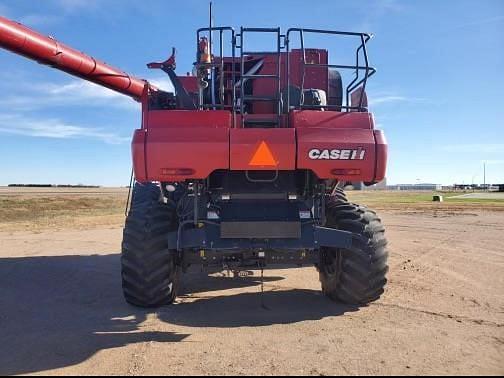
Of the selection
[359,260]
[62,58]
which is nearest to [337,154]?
[359,260]

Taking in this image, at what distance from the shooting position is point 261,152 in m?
5.45

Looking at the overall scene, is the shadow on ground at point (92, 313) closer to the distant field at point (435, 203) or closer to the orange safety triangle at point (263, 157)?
the orange safety triangle at point (263, 157)

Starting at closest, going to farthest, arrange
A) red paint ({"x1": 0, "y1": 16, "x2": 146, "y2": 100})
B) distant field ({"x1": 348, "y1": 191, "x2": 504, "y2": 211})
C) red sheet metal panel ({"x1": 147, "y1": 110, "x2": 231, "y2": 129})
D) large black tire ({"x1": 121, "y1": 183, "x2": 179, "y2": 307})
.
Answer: red sheet metal panel ({"x1": 147, "y1": 110, "x2": 231, "y2": 129}) < large black tire ({"x1": 121, "y1": 183, "x2": 179, "y2": 307}) < red paint ({"x1": 0, "y1": 16, "x2": 146, "y2": 100}) < distant field ({"x1": 348, "y1": 191, "x2": 504, "y2": 211})

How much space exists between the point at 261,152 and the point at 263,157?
0.06m

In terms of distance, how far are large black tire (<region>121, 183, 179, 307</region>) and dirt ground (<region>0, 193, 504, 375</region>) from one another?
0.74 ft

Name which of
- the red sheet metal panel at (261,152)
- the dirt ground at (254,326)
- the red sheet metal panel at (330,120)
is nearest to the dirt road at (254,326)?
the dirt ground at (254,326)

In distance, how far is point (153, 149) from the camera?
5414 mm

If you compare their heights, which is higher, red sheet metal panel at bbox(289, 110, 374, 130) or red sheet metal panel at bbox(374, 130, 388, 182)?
red sheet metal panel at bbox(289, 110, 374, 130)

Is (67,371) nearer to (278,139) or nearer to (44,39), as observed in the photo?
(278,139)

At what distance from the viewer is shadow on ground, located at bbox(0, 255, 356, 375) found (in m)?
4.75

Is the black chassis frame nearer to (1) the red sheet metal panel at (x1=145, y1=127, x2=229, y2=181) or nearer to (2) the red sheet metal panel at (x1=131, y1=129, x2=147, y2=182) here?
(1) the red sheet metal panel at (x1=145, y1=127, x2=229, y2=181)

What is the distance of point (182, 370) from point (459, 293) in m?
4.57

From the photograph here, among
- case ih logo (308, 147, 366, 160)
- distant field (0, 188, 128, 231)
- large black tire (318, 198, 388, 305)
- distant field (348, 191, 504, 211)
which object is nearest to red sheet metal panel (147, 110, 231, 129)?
case ih logo (308, 147, 366, 160)

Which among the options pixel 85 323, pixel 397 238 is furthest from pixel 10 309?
pixel 397 238
